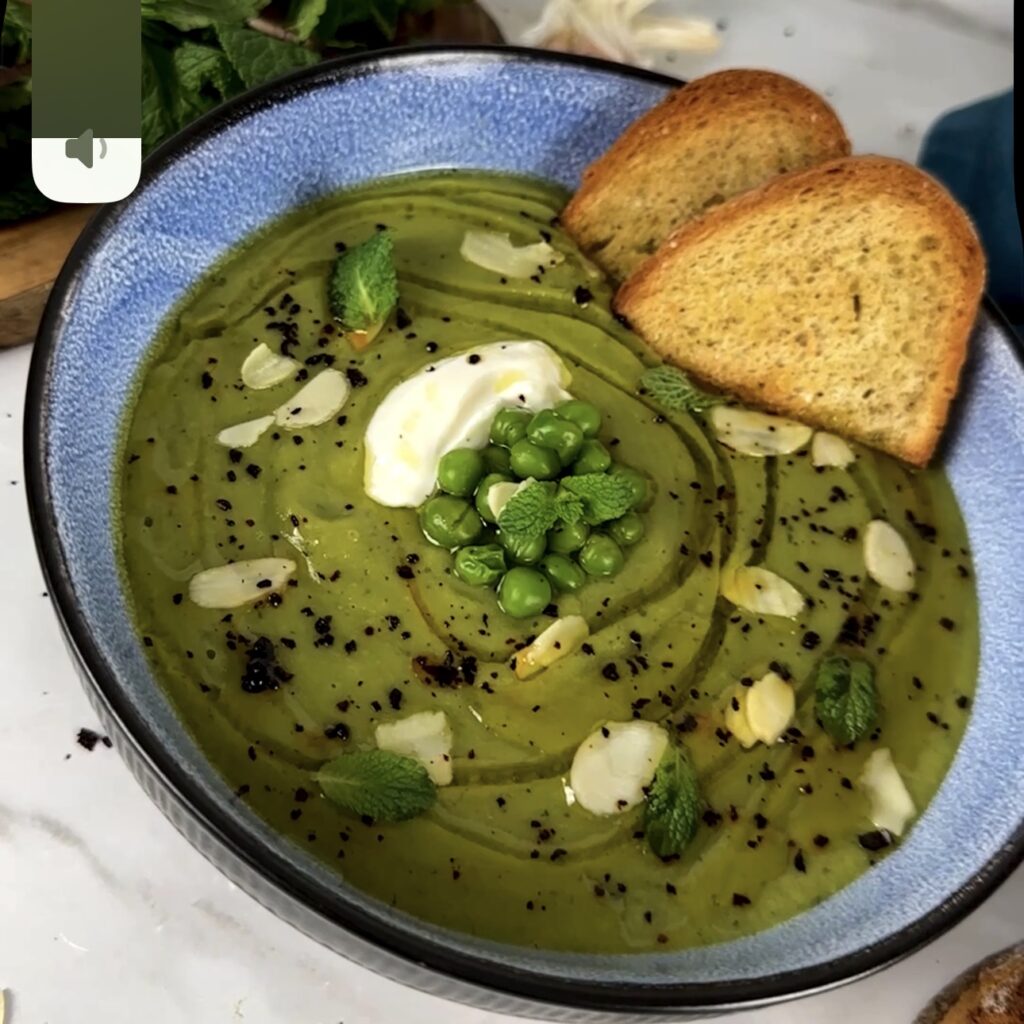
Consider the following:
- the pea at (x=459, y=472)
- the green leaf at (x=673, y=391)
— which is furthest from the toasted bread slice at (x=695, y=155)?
the pea at (x=459, y=472)

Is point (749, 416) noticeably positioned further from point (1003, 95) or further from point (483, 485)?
point (1003, 95)

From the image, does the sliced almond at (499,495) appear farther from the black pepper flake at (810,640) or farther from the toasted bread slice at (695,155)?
the toasted bread slice at (695,155)

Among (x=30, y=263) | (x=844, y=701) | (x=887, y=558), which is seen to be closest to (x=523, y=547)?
(x=844, y=701)

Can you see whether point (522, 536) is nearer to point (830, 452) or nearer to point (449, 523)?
point (449, 523)

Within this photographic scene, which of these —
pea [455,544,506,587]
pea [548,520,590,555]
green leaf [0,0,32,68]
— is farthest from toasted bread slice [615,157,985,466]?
green leaf [0,0,32,68]

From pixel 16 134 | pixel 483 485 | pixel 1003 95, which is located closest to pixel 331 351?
pixel 483 485

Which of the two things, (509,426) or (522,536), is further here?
(509,426)
